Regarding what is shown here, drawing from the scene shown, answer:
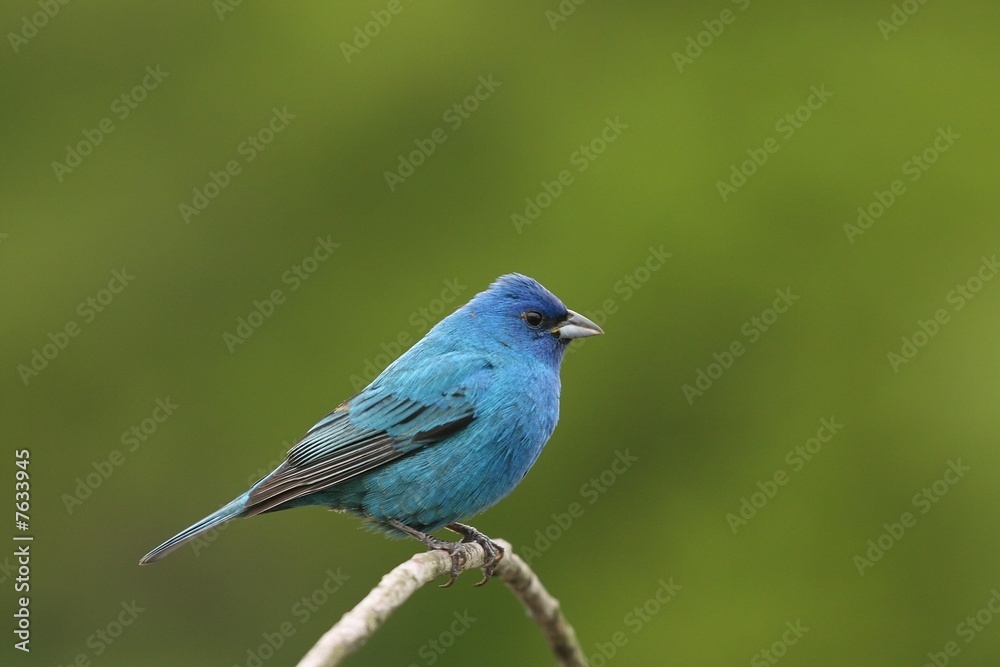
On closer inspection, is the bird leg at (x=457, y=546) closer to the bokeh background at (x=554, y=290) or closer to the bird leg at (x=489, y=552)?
the bird leg at (x=489, y=552)

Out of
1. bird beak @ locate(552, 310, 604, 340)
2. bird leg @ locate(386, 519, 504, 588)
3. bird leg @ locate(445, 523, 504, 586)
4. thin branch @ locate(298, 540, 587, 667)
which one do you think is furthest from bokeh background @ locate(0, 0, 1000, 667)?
thin branch @ locate(298, 540, 587, 667)

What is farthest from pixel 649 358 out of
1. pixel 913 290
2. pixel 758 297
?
pixel 913 290

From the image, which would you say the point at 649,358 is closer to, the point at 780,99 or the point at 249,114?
the point at 780,99

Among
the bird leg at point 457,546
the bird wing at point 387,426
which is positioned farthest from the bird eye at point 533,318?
the bird leg at point 457,546

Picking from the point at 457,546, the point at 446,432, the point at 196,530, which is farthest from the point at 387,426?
the point at 196,530

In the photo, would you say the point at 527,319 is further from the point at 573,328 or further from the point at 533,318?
the point at 573,328

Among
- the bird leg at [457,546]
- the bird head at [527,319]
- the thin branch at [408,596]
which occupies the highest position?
the bird head at [527,319]
